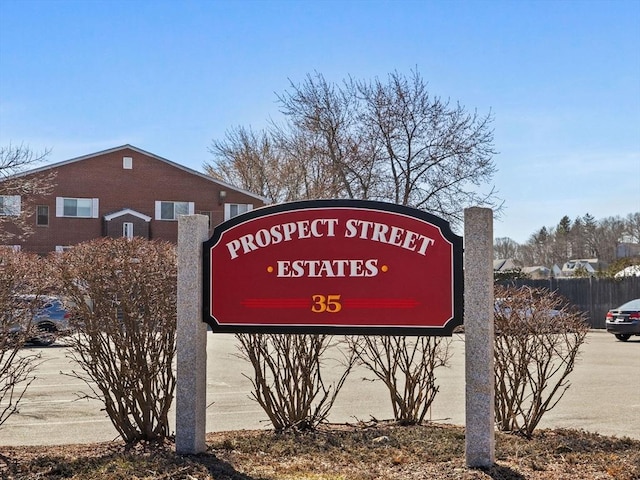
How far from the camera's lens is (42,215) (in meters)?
41.6

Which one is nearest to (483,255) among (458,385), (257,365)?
(257,365)

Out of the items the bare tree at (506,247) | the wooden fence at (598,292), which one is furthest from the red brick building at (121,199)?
the bare tree at (506,247)

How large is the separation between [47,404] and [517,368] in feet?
23.0

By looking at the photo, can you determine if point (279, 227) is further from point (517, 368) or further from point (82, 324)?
point (517, 368)

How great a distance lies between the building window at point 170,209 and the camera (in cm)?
4481

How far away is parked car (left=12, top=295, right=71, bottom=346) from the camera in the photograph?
7270 mm

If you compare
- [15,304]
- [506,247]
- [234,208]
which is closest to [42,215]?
[234,208]

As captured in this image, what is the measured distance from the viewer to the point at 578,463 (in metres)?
6.53

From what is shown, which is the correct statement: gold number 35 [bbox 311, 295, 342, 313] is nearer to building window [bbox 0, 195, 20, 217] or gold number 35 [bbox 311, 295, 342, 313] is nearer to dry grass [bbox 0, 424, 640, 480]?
dry grass [bbox 0, 424, 640, 480]

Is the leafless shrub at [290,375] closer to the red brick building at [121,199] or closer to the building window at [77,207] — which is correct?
the red brick building at [121,199]

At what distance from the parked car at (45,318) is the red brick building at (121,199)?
34.1m

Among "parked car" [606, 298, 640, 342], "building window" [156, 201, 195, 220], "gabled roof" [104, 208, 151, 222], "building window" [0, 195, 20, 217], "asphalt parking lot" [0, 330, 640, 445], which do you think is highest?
"building window" [156, 201, 195, 220]

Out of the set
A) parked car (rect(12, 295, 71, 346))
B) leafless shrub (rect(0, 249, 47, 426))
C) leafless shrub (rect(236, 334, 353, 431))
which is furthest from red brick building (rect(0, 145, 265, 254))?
leafless shrub (rect(236, 334, 353, 431))

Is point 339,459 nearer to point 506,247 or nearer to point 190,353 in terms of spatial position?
point 190,353
